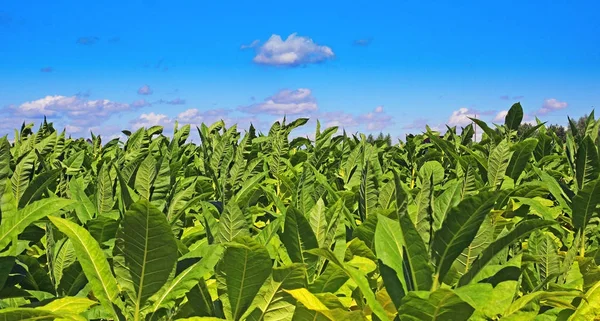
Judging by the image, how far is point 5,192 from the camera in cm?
204

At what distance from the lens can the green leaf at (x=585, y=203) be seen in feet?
8.32

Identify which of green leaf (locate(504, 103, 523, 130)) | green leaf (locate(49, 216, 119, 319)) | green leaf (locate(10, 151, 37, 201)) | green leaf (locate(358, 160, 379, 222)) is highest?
green leaf (locate(504, 103, 523, 130))

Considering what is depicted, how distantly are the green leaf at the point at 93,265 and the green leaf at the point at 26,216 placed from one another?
0.74 feet

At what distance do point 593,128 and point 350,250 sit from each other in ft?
10.2

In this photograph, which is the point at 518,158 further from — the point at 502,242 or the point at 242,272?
the point at 242,272

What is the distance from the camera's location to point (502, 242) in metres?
1.74

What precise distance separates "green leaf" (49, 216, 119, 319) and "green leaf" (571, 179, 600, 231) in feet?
6.44

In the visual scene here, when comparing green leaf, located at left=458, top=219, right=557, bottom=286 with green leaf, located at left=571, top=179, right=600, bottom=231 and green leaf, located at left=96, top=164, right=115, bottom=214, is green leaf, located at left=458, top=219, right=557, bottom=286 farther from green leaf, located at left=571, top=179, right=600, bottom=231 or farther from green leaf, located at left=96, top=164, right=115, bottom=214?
green leaf, located at left=96, top=164, right=115, bottom=214

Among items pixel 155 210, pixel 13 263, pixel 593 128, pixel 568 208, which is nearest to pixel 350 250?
pixel 155 210

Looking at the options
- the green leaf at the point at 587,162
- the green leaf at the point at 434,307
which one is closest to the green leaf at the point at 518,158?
the green leaf at the point at 587,162

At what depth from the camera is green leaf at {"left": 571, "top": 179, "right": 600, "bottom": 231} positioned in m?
2.54

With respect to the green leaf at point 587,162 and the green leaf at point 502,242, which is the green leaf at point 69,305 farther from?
the green leaf at point 587,162

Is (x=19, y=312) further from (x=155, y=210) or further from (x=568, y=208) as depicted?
(x=568, y=208)

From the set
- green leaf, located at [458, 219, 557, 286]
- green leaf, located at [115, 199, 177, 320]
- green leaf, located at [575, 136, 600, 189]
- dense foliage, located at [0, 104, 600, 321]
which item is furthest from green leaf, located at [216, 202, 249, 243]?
green leaf, located at [575, 136, 600, 189]
